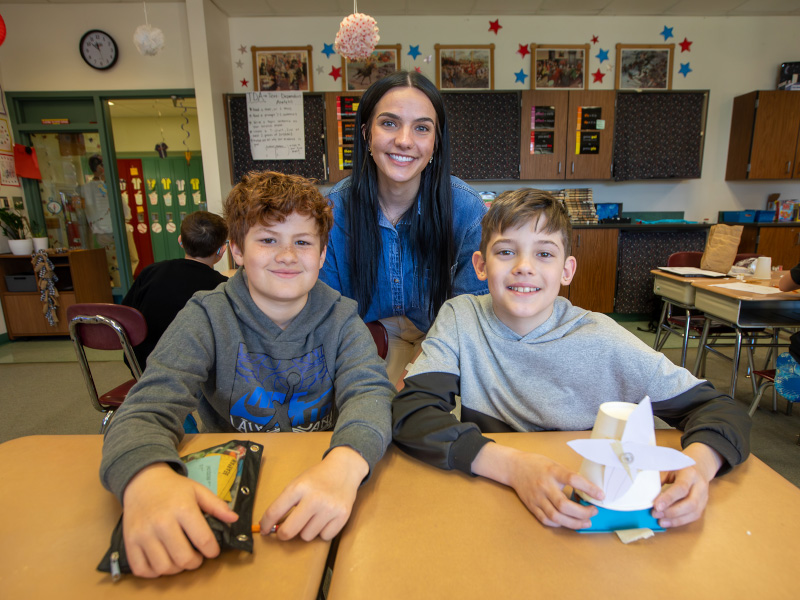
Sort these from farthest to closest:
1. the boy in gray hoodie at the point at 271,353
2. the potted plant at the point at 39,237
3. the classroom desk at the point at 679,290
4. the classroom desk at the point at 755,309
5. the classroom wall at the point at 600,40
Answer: the classroom wall at the point at 600,40 → the potted plant at the point at 39,237 → the classroom desk at the point at 679,290 → the classroom desk at the point at 755,309 → the boy in gray hoodie at the point at 271,353

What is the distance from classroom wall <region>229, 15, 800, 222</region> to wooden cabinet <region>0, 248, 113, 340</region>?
234 cm

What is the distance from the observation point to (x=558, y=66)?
4.27 meters

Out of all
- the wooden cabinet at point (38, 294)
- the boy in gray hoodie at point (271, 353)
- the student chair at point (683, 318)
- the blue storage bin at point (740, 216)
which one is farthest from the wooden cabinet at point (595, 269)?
the wooden cabinet at point (38, 294)

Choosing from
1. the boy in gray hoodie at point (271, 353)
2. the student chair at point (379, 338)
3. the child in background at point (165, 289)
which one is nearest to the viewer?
the boy in gray hoodie at point (271, 353)

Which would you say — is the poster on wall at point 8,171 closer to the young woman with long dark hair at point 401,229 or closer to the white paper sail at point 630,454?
the young woman with long dark hair at point 401,229

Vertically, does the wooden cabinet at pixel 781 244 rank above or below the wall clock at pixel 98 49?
below

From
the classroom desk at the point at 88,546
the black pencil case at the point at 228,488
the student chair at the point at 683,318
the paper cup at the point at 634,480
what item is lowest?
the student chair at the point at 683,318

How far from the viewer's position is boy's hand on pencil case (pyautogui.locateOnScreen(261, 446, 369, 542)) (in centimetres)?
50

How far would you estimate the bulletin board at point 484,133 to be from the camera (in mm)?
4039

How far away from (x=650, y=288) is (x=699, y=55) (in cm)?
249

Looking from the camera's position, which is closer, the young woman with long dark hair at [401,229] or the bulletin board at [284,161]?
the young woman with long dark hair at [401,229]

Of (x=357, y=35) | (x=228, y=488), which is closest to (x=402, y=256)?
(x=228, y=488)

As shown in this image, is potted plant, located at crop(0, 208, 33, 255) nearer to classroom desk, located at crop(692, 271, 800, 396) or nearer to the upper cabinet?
classroom desk, located at crop(692, 271, 800, 396)

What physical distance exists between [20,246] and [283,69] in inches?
117
